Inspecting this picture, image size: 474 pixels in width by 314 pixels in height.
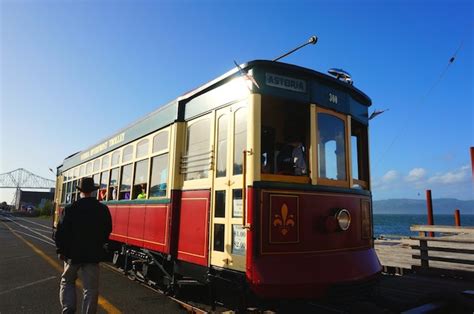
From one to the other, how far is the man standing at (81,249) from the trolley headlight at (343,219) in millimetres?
2919

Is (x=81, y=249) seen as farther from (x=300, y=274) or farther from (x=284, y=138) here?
(x=284, y=138)

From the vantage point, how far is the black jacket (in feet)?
14.3

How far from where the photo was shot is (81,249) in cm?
437

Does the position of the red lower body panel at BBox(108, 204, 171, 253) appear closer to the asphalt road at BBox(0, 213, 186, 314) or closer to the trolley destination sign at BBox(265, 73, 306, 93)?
the asphalt road at BBox(0, 213, 186, 314)

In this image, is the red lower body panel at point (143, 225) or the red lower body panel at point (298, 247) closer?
the red lower body panel at point (298, 247)

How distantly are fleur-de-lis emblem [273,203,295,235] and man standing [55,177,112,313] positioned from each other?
214 cm

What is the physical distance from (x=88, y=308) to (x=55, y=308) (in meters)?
1.76

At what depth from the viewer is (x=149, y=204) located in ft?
21.4

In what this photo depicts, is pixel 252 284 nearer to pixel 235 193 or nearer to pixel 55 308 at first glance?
pixel 235 193

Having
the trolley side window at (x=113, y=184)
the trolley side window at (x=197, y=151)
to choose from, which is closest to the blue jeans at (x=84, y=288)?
the trolley side window at (x=197, y=151)

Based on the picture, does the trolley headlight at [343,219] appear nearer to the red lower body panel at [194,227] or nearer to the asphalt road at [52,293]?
the red lower body panel at [194,227]

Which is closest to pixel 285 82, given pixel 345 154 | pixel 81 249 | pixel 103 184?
pixel 345 154

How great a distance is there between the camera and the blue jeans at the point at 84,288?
436cm

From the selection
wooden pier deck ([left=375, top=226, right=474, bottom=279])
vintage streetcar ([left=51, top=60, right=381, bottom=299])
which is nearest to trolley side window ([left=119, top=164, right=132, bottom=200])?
vintage streetcar ([left=51, top=60, right=381, bottom=299])
